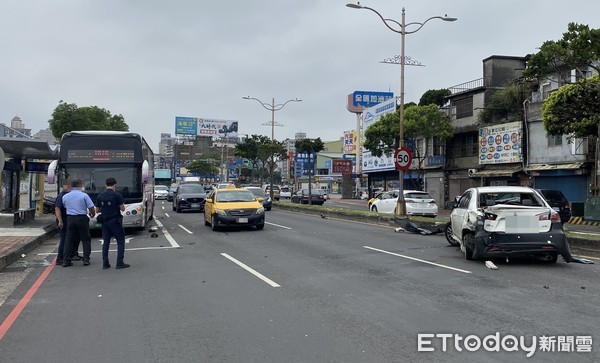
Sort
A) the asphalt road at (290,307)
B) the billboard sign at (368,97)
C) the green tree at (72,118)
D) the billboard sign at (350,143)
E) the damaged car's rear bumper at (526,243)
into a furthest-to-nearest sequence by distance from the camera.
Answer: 1. the billboard sign at (350,143)
2. the billboard sign at (368,97)
3. the green tree at (72,118)
4. the damaged car's rear bumper at (526,243)
5. the asphalt road at (290,307)

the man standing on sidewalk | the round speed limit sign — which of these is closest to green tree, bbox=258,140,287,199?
the round speed limit sign

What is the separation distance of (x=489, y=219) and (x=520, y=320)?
3942 millimetres

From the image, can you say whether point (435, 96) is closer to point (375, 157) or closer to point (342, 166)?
point (375, 157)

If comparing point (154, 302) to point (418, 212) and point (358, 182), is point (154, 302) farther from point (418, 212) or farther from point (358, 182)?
point (358, 182)

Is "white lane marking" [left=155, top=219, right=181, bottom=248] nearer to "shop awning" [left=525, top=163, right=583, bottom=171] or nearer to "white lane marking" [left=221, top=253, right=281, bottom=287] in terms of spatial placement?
"white lane marking" [left=221, top=253, right=281, bottom=287]

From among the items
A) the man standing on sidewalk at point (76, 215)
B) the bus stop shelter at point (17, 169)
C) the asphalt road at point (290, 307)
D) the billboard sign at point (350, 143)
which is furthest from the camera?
the billboard sign at point (350, 143)

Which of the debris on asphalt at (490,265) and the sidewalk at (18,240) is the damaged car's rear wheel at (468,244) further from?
the sidewalk at (18,240)

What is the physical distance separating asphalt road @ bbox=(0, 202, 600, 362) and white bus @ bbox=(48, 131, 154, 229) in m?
4.15

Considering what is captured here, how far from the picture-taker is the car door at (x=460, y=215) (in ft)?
35.7

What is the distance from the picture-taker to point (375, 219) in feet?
69.8

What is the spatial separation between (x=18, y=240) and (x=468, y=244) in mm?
11524

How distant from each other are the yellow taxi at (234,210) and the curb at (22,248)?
17.6ft

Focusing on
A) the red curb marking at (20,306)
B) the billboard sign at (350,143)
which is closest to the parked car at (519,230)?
the red curb marking at (20,306)

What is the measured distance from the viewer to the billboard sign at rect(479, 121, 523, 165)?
31.7 m
